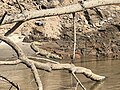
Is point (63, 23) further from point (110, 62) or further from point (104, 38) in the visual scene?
point (110, 62)

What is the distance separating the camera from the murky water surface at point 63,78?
9818 millimetres

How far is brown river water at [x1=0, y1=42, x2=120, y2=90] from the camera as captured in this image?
9.84 metres

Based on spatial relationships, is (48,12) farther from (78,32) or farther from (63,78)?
(78,32)

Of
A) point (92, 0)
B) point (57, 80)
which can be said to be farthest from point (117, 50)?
point (92, 0)

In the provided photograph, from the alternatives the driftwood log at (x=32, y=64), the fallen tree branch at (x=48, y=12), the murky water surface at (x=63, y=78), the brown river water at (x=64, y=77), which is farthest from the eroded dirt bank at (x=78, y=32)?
the fallen tree branch at (x=48, y=12)

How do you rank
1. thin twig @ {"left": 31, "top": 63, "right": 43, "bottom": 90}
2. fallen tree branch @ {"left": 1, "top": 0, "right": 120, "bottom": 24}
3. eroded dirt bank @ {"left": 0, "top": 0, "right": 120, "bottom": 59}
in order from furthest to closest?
eroded dirt bank @ {"left": 0, "top": 0, "right": 120, "bottom": 59} → thin twig @ {"left": 31, "top": 63, "right": 43, "bottom": 90} → fallen tree branch @ {"left": 1, "top": 0, "right": 120, "bottom": 24}

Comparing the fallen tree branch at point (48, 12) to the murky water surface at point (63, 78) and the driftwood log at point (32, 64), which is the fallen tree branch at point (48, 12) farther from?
the murky water surface at point (63, 78)

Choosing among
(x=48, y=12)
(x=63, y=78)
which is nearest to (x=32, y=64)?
(x=48, y=12)

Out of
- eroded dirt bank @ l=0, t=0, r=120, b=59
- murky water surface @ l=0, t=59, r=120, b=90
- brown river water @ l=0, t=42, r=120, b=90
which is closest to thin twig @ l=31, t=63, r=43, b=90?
brown river water @ l=0, t=42, r=120, b=90

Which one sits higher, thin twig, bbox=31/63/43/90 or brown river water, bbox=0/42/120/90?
thin twig, bbox=31/63/43/90

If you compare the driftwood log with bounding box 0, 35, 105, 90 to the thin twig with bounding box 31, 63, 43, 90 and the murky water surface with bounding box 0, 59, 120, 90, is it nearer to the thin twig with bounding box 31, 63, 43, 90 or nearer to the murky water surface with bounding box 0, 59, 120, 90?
the thin twig with bounding box 31, 63, 43, 90

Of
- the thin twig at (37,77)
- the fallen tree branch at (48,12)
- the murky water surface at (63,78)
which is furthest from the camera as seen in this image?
the murky water surface at (63,78)

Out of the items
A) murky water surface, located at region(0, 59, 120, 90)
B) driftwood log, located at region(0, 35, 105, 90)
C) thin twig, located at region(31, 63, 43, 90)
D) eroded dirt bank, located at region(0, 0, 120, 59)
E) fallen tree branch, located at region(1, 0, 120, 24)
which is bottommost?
murky water surface, located at region(0, 59, 120, 90)

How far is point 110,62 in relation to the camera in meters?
14.2
